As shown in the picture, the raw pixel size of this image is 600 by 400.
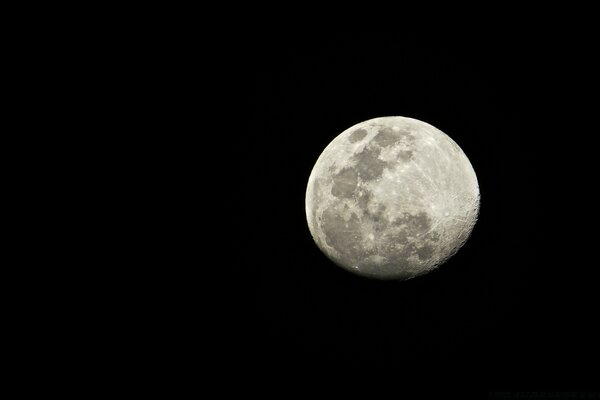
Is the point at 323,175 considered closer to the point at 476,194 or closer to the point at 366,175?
the point at 366,175

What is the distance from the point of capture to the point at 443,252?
11.3ft

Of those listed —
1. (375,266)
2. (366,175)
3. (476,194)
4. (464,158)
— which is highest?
(464,158)

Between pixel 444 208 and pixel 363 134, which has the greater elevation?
pixel 363 134

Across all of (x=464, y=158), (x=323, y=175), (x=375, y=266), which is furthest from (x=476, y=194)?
(x=323, y=175)

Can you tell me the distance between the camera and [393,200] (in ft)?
10.4

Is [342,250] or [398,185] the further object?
[342,250]

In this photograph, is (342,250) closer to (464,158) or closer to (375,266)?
(375,266)

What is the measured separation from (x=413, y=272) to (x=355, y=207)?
775 millimetres

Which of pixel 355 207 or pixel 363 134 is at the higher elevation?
pixel 363 134

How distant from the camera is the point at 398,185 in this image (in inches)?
125

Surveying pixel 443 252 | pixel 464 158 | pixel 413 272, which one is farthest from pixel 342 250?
pixel 464 158

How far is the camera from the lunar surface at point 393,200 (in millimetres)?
3193

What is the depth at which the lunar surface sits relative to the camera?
3193mm

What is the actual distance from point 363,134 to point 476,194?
1104 mm
